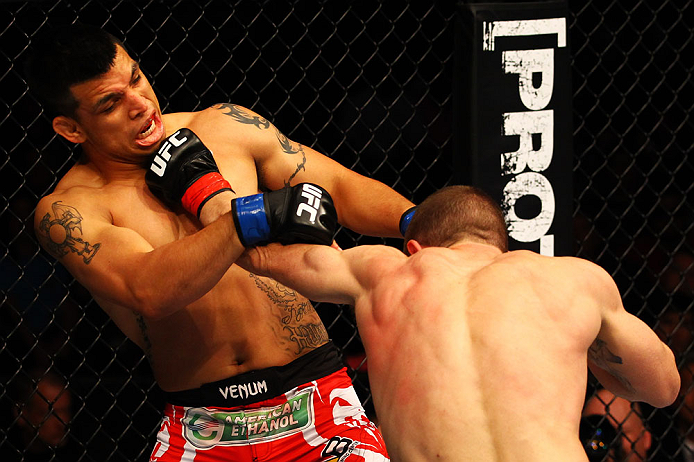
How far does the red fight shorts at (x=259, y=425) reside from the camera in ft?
5.25

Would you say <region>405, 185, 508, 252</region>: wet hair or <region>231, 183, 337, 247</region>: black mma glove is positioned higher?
<region>405, 185, 508, 252</region>: wet hair

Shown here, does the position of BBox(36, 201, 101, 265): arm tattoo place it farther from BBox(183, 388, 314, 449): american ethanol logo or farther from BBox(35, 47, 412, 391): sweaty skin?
BBox(183, 388, 314, 449): american ethanol logo

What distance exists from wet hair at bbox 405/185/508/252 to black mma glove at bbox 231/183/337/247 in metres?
0.21

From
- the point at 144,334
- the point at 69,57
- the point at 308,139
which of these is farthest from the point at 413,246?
the point at 308,139

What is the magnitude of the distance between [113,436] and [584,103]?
229cm

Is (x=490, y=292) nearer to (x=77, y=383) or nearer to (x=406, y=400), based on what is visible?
(x=406, y=400)

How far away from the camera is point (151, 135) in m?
1.69

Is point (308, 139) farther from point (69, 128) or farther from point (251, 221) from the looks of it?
point (251, 221)

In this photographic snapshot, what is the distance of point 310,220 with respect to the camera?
1.39 meters

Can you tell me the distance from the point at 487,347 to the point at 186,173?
0.81 meters

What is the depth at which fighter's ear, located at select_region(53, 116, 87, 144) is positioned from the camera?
1.69m

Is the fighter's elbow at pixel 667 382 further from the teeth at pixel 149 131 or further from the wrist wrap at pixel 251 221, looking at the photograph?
the teeth at pixel 149 131

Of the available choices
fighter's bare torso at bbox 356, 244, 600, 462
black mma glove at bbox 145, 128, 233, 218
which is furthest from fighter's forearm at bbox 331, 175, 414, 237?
fighter's bare torso at bbox 356, 244, 600, 462

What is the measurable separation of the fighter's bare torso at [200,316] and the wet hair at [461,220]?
535 millimetres
